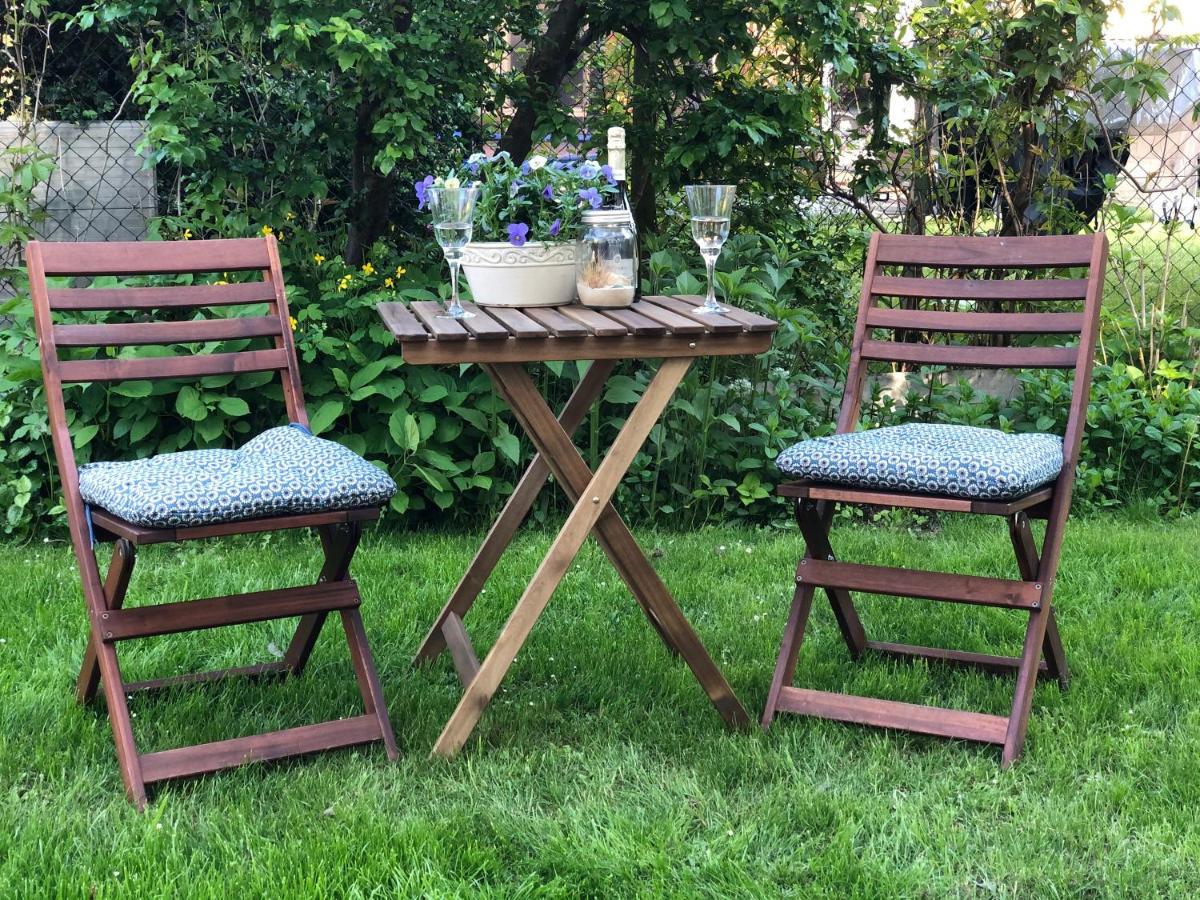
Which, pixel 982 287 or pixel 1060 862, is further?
pixel 982 287

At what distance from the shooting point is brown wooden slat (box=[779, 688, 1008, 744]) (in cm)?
234

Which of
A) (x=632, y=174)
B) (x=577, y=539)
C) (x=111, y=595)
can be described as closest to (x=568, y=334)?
(x=577, y=539)

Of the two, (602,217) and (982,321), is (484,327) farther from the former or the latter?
(982,321)

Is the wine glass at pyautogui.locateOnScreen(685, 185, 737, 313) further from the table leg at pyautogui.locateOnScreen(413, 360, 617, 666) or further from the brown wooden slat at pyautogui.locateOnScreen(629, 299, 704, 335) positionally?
the table leg at pyautogui.locateOnScreen(413, 360, 617, 666)

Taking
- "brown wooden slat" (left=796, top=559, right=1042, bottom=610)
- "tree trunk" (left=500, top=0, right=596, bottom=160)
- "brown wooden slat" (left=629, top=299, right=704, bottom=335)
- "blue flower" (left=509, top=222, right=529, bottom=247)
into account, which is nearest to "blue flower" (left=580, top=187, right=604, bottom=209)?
"blue flower" (left=509, top=222, right=529, bottom=247)

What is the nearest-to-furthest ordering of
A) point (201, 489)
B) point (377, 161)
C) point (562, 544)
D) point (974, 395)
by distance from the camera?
point (201, 489) → point (562, 544) → point (377, 161) → point (974, 395)

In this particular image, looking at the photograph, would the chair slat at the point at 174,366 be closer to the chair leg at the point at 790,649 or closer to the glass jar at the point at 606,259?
the glass jar at the point at 606,259

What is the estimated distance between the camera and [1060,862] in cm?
193

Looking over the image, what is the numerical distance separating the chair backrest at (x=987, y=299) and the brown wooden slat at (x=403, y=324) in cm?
106

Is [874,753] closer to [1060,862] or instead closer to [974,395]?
[1060,862]

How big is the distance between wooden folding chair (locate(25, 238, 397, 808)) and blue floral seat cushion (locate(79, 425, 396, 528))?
26mm

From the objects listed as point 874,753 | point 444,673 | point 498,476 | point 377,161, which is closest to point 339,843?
point 444,673

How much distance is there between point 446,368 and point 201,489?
190 centimetres

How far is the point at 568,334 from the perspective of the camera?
2.15 m
